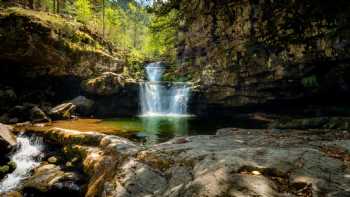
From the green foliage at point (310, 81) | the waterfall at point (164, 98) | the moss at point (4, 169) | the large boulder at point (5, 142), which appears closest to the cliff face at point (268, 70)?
the green foliage at point (310, 81)

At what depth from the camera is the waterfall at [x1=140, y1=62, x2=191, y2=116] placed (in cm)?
3184

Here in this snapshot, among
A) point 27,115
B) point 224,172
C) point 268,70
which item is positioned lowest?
point 224,172

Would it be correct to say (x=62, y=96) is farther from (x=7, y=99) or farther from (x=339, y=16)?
(x=339, y=16)

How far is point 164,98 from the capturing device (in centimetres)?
3281

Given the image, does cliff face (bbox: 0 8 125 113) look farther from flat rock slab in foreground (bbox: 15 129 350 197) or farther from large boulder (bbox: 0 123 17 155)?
flat rock slab in foreground (bbox: 15 129 350 197)

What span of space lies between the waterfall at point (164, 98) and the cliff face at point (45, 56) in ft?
16.8

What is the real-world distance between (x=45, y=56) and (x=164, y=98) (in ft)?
41.6

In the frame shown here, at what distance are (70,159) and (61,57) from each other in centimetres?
1886

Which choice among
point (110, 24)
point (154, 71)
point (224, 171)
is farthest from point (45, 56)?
point (110, 24)

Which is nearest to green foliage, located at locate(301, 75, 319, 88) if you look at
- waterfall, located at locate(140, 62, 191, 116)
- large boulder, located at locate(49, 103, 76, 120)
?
waterfall, located at locate(140, 62, 191, 116)

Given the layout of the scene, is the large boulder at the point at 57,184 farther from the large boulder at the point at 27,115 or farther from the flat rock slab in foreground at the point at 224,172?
the large boulder at the point at 27,115

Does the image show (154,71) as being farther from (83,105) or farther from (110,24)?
(110,24)

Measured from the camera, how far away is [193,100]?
1241 inches

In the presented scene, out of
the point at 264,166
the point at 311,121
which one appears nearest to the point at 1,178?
the point at 264,166
